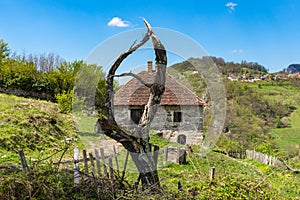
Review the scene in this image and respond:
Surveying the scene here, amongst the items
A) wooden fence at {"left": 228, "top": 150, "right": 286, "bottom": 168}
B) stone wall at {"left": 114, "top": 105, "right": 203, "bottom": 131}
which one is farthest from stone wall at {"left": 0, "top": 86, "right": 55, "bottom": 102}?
wooden fence at {"left": 228, "top": 150, "right": 286, "bottom": 168}

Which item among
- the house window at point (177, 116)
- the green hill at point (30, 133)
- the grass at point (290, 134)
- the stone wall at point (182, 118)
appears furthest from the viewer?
the grass at point (290, 134)

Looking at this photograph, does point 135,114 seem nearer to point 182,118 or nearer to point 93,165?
point 182,118

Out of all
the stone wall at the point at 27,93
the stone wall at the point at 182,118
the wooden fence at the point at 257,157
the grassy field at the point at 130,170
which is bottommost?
the wooden fence at the point at 257,157

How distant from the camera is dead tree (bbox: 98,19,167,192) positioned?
3.82 metres

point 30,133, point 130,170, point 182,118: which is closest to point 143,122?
point 130,170

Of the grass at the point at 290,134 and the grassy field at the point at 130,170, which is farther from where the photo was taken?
the grass at the point at 290,134

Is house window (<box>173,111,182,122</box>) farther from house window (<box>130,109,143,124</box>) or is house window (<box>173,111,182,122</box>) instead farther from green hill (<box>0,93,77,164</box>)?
green hill (<box>0,93,77,164</box>)

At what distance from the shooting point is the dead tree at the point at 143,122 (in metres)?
3.82

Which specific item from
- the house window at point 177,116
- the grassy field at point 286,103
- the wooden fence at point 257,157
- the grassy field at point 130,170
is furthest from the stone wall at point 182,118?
the grassy field at point 286,103

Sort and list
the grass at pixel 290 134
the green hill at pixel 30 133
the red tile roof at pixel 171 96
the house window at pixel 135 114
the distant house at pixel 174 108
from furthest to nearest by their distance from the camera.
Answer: the grass at pixel 290 134, the distant house at pixel 174 108, the red tile roof at pixel 171 96, the house window at pixel 135 114, the green hill at pixel 30 133

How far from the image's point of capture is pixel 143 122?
4.06 meters

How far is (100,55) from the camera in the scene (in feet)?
14.7

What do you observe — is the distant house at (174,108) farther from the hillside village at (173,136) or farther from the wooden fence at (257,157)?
the wooden fence at (257,157)

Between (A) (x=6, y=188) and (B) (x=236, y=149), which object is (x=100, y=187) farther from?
(B) (x=236, y=149)
